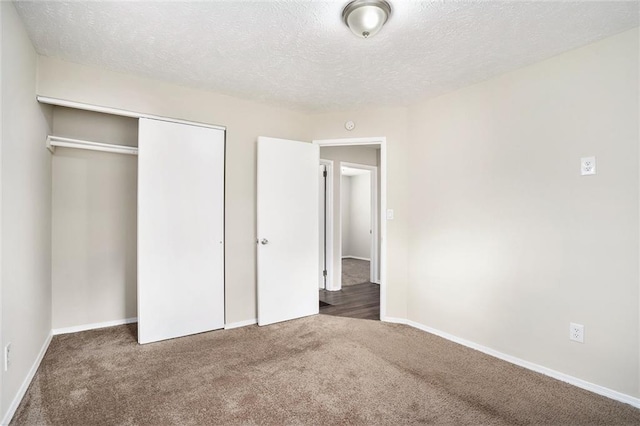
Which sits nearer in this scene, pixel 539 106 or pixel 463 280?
pixel 539 106

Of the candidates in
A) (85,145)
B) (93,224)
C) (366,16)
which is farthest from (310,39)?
(93,224)

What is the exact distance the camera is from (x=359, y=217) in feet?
29.9

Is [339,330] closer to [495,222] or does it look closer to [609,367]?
[495,222]

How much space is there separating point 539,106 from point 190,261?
3306 millimetres

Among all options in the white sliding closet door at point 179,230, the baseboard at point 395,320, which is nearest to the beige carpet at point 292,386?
the white sliding closet door at point 179,230

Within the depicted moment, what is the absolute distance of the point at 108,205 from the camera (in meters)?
3.34

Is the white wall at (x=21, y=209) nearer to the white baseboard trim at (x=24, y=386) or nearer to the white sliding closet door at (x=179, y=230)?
the white baseboard trim at (x=24, y=386)

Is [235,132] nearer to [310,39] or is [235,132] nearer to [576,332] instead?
[310,39]

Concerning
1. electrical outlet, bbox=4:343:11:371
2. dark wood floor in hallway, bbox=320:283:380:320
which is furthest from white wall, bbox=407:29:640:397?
electrical outlet, bbox=4:343:11:371

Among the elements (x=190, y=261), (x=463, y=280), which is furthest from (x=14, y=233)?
(x=463, y=280)

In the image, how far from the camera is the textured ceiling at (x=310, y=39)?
1933mm

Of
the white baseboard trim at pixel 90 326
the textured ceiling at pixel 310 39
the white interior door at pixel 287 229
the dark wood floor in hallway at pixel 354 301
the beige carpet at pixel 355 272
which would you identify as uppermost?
the textured ceiling at pixel 310 39

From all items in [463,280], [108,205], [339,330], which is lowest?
[339,330]

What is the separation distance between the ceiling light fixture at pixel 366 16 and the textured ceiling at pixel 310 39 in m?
0.06
